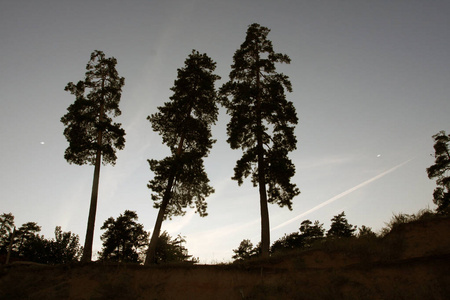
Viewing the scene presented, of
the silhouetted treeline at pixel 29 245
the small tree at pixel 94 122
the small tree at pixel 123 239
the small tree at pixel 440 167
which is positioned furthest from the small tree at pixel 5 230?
the small tree at pixel 440 167

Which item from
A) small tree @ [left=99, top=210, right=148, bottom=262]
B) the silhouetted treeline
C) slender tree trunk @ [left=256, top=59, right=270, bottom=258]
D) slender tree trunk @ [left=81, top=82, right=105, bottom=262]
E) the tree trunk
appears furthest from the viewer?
the silhouetted treeline

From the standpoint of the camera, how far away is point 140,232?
43.3m

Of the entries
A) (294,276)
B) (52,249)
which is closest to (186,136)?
(294,276)

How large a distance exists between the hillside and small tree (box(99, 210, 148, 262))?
32369 mm

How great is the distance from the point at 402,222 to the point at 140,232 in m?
40.7

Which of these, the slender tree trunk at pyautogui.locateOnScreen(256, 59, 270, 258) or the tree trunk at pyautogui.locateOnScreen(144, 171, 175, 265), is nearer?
the slender tree trunk at pyautogui.locateOnScreen(256, 59, 270, 258)

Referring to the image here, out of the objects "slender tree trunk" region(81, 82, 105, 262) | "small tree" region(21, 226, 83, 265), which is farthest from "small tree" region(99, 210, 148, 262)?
"slender tree trunk" region(81, 82, 105, 262)

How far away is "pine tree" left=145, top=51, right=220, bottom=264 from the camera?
16.7 metres

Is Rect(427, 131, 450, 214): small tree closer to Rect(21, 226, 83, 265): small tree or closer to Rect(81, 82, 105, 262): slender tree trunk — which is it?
Rect(81, 82, 105, 262): slender tree trunk

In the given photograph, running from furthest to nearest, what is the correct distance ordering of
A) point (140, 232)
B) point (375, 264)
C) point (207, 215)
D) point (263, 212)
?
1. point (140, 232)
2. point (207, 215)
3. point (263, 212)
4. point (375, 264)

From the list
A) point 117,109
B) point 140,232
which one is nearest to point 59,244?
point 140,232

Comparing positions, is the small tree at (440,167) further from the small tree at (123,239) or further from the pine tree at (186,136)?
the small tree at (123,239)

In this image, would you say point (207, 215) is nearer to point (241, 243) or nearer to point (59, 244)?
point (241, 243)

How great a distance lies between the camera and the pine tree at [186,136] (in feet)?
54.9
